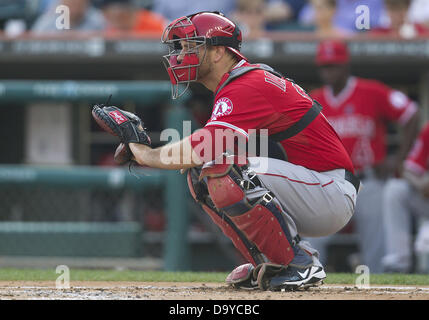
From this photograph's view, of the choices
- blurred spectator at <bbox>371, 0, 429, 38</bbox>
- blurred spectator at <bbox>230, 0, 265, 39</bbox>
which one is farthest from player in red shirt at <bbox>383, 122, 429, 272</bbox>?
blurred spectator at <bbox>230, 0, 265, 39</bbox>

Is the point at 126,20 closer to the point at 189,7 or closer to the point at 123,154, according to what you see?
the point at 189,7

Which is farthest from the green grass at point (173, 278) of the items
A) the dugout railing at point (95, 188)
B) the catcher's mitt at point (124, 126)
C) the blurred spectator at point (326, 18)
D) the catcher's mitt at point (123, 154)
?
the blurred spectator at point (326, 18)

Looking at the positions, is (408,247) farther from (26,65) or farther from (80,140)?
(26,65)

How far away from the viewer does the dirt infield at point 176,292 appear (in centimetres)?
300

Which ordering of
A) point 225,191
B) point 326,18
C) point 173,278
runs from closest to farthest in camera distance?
point 225,191
point 173,278
point 326,18

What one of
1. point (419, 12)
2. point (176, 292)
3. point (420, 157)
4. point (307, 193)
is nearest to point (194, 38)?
point (307, 193)

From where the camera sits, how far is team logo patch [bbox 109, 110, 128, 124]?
3.33 m

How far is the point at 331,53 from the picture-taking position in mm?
6059

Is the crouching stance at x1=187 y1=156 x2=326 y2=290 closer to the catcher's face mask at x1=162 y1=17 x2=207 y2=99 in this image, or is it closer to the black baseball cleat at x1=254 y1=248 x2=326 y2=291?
the black baseball cleat at x1=254 y1=248 x2=326 y2=291

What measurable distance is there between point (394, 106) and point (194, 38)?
3.04 meters

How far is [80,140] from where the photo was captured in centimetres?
705

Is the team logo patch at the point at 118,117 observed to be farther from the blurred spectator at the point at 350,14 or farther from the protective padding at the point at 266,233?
the blurred spectator at the point at 350,14
